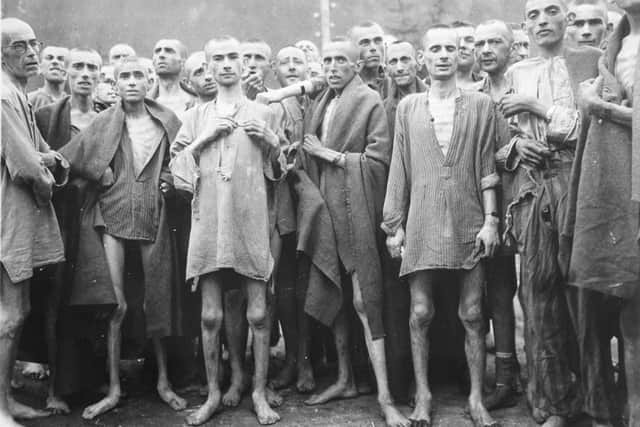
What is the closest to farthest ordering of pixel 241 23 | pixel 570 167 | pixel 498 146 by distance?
1. pixel 570 167
2. pixel 498 146
3. pixel 241 23

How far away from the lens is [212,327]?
511 cm

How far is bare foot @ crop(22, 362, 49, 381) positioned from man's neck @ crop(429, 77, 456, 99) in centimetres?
358

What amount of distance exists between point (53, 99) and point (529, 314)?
4.21 m

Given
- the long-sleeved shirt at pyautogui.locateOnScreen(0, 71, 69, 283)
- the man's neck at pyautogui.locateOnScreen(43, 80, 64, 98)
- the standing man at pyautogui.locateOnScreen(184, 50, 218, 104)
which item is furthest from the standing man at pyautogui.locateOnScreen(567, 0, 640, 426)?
the man's neck at pyautogui.locateOnScreen(43, 80, 64, 98)

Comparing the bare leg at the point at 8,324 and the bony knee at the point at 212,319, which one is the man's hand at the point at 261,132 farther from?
the bare leg at the point at 8,324

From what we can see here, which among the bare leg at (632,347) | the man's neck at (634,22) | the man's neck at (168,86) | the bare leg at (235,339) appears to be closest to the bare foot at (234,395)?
the bare leg at (235,339)

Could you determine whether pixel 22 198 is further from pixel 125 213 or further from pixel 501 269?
pixel 501 269

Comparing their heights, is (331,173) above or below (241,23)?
below

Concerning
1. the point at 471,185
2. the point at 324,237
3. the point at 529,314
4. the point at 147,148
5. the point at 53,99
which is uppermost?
the point at 53,99

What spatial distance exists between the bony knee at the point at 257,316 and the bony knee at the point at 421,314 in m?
0.95

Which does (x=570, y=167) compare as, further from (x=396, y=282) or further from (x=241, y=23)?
(x=241, y=23)

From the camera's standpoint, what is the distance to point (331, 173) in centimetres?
543

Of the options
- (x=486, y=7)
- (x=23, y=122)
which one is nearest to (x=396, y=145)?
(x=23, y=122)

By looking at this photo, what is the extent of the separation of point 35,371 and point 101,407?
1.20 meters
